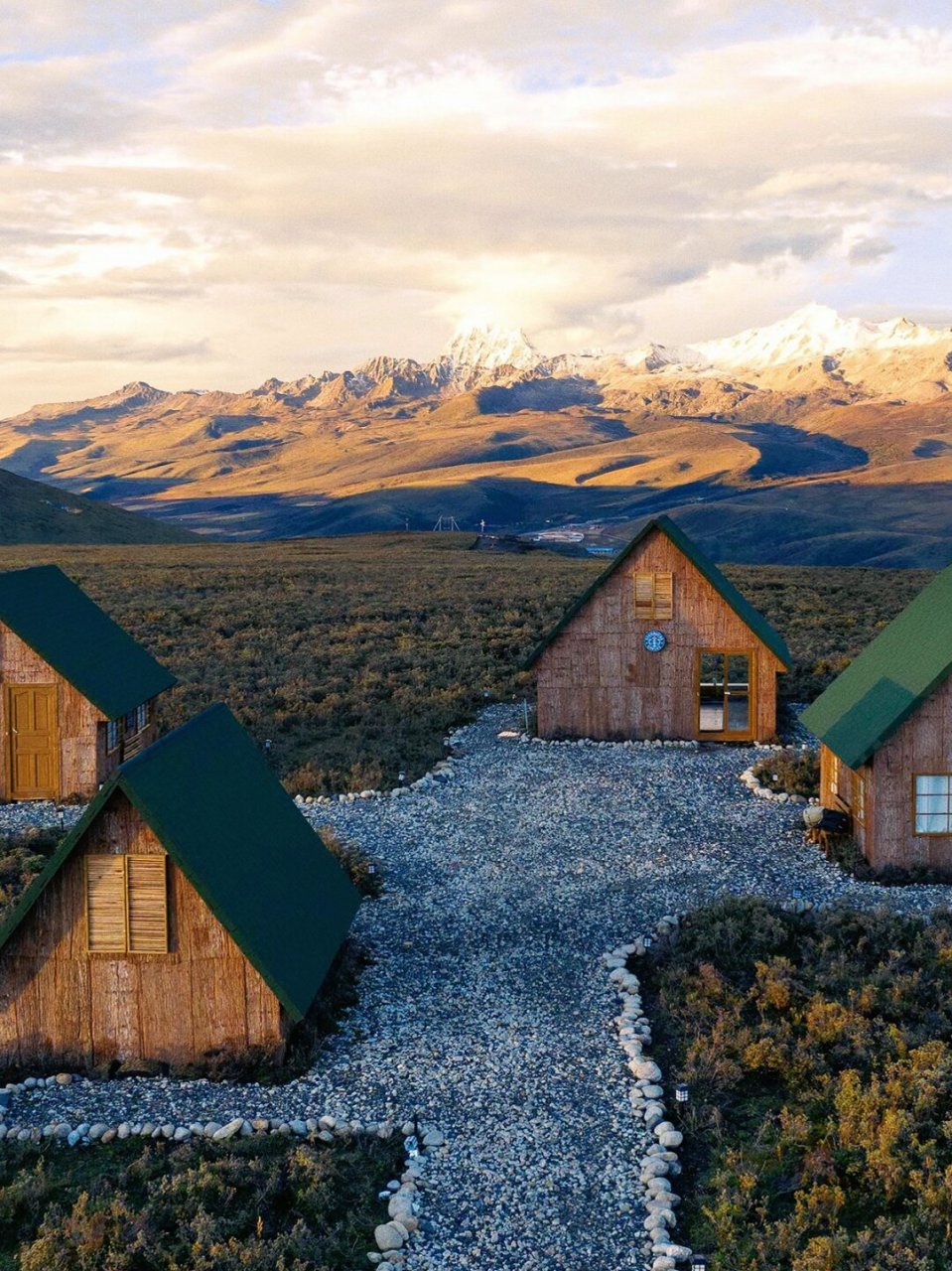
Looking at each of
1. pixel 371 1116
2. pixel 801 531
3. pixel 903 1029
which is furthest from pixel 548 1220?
pixel 801 531

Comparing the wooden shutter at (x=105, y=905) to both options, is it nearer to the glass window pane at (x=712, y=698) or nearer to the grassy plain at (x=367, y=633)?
the grassy plain at (x=367, y=633)

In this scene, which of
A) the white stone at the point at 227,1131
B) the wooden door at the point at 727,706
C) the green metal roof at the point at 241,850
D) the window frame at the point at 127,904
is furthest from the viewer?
the wooden door at the point at 727,706

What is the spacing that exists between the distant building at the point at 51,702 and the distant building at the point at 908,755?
579 inches

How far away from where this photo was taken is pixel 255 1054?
40.9 ft

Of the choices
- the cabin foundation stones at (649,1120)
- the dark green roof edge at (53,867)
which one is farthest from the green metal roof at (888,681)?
the dark green roof edge at (53,867)

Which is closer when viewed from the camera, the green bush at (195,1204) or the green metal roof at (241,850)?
the green bush at (195,1204)

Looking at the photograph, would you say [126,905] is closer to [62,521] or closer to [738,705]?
[738,705]

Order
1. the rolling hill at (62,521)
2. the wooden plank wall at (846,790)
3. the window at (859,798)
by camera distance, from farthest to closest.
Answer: the rolling hill at (62,521) → the window at (859,798) → the wooden plank wall at (846,790)

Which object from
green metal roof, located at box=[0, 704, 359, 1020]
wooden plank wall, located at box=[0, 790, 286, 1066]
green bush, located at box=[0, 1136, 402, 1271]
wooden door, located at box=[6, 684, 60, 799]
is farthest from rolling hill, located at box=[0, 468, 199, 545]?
green bush, located at box=[0, 1136, 402, 1271]

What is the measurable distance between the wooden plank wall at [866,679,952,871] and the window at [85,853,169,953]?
1195 cm

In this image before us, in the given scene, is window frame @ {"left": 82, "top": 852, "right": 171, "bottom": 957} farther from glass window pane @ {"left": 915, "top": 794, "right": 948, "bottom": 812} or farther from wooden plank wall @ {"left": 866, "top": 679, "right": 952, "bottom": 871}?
glass window pane @ {"left": 915, "top": 794, "right": 948, "bottom": 812}

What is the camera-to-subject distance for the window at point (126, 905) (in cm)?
1218

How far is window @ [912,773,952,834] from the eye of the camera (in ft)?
60.1

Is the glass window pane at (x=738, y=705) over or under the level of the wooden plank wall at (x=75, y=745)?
under
